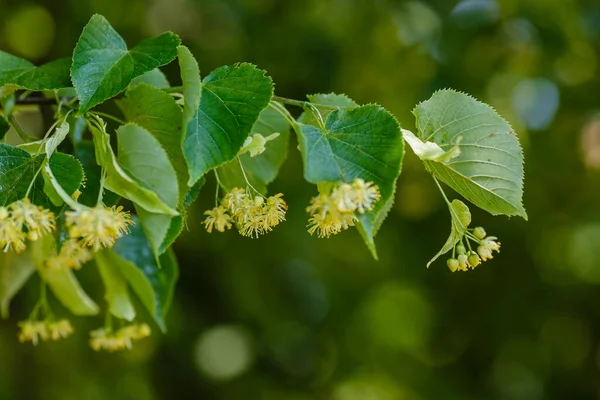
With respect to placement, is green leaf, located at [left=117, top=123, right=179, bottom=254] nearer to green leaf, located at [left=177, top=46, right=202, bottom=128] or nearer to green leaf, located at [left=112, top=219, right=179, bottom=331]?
green leaf, located at [left=177, top=46, right=202, bottom=128]

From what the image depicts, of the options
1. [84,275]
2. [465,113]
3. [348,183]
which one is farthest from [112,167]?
[84,275]

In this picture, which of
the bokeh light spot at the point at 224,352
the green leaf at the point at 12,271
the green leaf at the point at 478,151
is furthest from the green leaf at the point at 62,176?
the bokeh light spot at the point at 224,352

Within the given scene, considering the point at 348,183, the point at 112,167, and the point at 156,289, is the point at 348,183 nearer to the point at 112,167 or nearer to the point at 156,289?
the point at 112,167

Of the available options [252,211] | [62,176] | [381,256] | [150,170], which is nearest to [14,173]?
[62,176]

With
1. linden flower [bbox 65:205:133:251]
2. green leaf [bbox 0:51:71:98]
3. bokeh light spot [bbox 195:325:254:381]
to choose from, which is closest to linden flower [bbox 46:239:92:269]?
green leaf [bbox 0:51:71:98]

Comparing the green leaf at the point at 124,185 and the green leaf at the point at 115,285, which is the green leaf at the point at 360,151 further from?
the green leaf at the point at 115,285

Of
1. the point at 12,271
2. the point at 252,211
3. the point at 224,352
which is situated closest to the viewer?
the point at 252,211

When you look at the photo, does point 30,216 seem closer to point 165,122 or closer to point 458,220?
point 165,122
